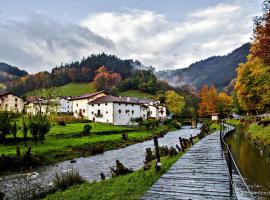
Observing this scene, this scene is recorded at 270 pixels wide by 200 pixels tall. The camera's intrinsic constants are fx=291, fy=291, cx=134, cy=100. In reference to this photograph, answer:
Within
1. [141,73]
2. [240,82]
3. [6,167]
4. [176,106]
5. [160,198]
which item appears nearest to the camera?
[160,198]

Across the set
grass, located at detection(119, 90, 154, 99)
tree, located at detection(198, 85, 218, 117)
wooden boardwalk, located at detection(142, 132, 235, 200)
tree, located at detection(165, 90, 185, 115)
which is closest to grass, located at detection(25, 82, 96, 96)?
grass, located at detection(119, 90, 154, 99)

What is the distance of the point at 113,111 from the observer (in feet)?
251

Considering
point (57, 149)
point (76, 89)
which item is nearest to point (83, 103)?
point (57, 149)

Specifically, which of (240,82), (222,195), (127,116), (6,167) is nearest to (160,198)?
(222,195)

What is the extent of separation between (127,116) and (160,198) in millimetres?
70587

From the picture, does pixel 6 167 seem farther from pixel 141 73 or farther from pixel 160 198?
pixel 141 73

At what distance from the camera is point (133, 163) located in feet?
89.1

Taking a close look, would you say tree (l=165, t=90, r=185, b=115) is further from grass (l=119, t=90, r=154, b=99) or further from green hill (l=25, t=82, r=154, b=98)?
grass (l=119, t=90, r=154, b=99)

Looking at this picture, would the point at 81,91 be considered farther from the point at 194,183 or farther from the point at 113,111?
the point at 194,183

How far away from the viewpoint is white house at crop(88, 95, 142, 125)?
Answer: 253 ft

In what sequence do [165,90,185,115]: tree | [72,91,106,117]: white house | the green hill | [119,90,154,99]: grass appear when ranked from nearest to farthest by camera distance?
[72,91,106,117]: white house → [165,90,185,115]: tree → [119,90,154,99]: grass → the green hill

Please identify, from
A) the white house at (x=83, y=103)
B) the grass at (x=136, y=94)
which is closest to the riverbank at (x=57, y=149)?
the white house at (x=83, y=103)

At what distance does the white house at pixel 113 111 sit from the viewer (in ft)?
253

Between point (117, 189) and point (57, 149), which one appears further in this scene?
point (57, 149)
